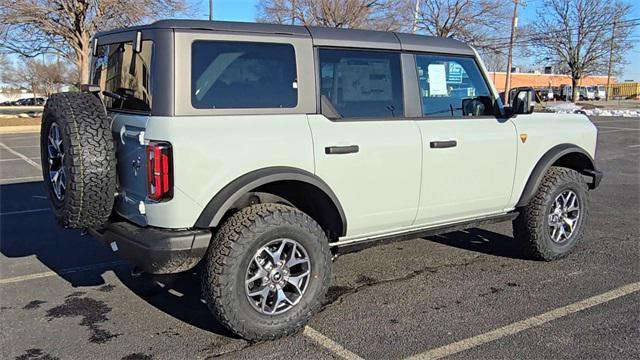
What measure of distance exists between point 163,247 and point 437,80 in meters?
2.57

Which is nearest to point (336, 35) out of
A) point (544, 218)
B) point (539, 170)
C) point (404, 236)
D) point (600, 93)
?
point (404, 236)

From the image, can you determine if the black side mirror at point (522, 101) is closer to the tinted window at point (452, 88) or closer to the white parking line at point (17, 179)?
the tinted window at point (452, 88)

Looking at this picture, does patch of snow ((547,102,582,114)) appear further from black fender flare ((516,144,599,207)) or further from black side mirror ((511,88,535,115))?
black side mirror ((511,88,535,115))

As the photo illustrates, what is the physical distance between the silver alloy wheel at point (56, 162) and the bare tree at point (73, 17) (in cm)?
2024

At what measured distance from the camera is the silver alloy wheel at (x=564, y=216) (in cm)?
512

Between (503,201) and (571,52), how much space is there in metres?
50.3

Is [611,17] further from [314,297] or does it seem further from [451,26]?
[314,297]

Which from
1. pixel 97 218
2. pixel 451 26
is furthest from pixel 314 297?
pixel 451 26

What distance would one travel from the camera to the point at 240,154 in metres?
3.36

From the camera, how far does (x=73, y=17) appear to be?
78.4 feet

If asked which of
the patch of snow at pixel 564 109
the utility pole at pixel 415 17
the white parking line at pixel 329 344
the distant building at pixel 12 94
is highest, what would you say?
the utility pole at pixel 415 17

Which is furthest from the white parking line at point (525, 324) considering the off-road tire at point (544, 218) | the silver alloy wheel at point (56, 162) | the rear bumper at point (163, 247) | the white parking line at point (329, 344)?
the silver alloy wheel at point (56, 162)

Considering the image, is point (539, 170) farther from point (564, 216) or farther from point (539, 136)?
point (564, 216)

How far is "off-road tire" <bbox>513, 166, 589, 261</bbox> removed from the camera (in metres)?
4.96
